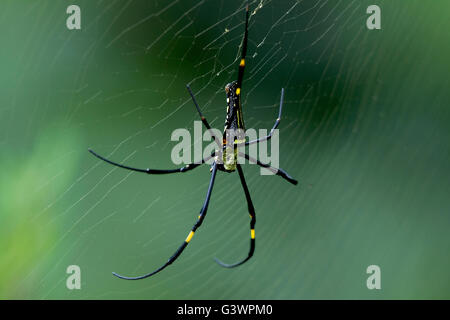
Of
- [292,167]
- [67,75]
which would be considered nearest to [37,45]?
[67,75]

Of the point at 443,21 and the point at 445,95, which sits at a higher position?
the point at 443,21

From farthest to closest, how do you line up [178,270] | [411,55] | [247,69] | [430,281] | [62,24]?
[411,55] < [430,281] < [178,270] < [247,69] < [62,24]

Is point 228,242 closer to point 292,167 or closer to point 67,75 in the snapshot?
point 292,167

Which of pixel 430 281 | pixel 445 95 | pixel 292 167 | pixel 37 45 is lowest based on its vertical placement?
pixel 430 281

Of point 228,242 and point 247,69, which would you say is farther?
point 228,242

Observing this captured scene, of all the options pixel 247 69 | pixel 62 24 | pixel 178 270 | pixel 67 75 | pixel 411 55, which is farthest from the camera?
pixel 411 55

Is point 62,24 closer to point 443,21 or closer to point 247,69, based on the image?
point 247,69
